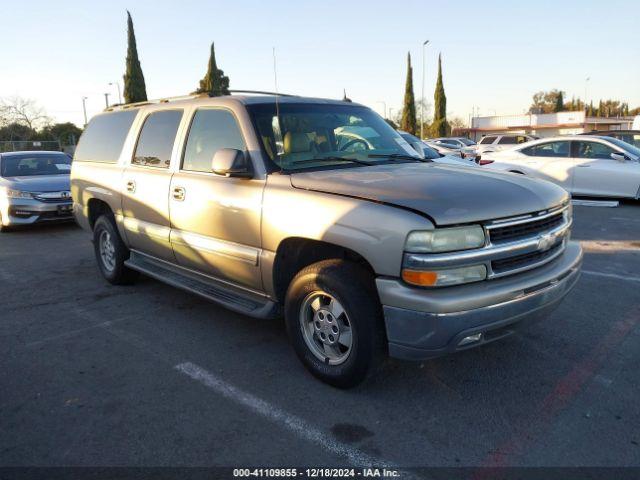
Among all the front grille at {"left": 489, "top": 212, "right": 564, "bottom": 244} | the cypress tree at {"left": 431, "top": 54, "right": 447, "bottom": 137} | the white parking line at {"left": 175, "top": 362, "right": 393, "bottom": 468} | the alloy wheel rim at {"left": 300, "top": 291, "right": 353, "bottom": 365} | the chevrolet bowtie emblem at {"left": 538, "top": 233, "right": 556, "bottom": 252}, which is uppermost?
the cypress tree at {"left": 431, "top": 54, "right": 447, "bottom": 137}

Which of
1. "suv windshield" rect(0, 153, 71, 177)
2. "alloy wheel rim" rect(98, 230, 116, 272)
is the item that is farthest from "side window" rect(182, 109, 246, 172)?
"suv windshield" rect(0, 153, 71, 177)

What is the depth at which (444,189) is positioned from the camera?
308 cm

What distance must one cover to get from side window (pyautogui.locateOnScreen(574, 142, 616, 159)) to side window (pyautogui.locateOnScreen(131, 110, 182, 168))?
970 cm

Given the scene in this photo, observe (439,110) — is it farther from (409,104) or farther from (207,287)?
(207,287)

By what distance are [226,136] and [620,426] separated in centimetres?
330

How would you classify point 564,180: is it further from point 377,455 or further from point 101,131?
point 377,455

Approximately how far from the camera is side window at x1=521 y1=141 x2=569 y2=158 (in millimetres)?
11559

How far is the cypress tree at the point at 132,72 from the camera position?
37.1 metres

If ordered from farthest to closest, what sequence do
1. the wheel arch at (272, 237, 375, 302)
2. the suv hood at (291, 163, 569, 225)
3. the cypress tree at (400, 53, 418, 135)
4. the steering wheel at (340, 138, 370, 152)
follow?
1. the cypress tree at (400, 53, 418, 135)
2. the steering wheel at (340, 138, 370, 152)
3. the wheel arch at (272, 237, 375, 302)
4. the suv hood at (291, 163, 569, 225)

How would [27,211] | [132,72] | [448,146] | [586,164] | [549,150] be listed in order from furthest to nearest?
1. [132,72]
2. [448,146]
3. [549,150]
4. [586,164]
5. [27,211]

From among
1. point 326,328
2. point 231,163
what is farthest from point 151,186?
point 326,328

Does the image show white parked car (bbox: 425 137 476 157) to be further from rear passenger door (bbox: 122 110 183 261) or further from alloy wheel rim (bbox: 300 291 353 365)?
alloy wheel rim (bbox: 300 291 353 365)

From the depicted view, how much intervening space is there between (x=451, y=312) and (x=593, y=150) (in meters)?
10.2

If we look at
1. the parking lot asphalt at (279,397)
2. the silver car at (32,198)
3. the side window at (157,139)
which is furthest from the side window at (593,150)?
the silver car at (32,198)
